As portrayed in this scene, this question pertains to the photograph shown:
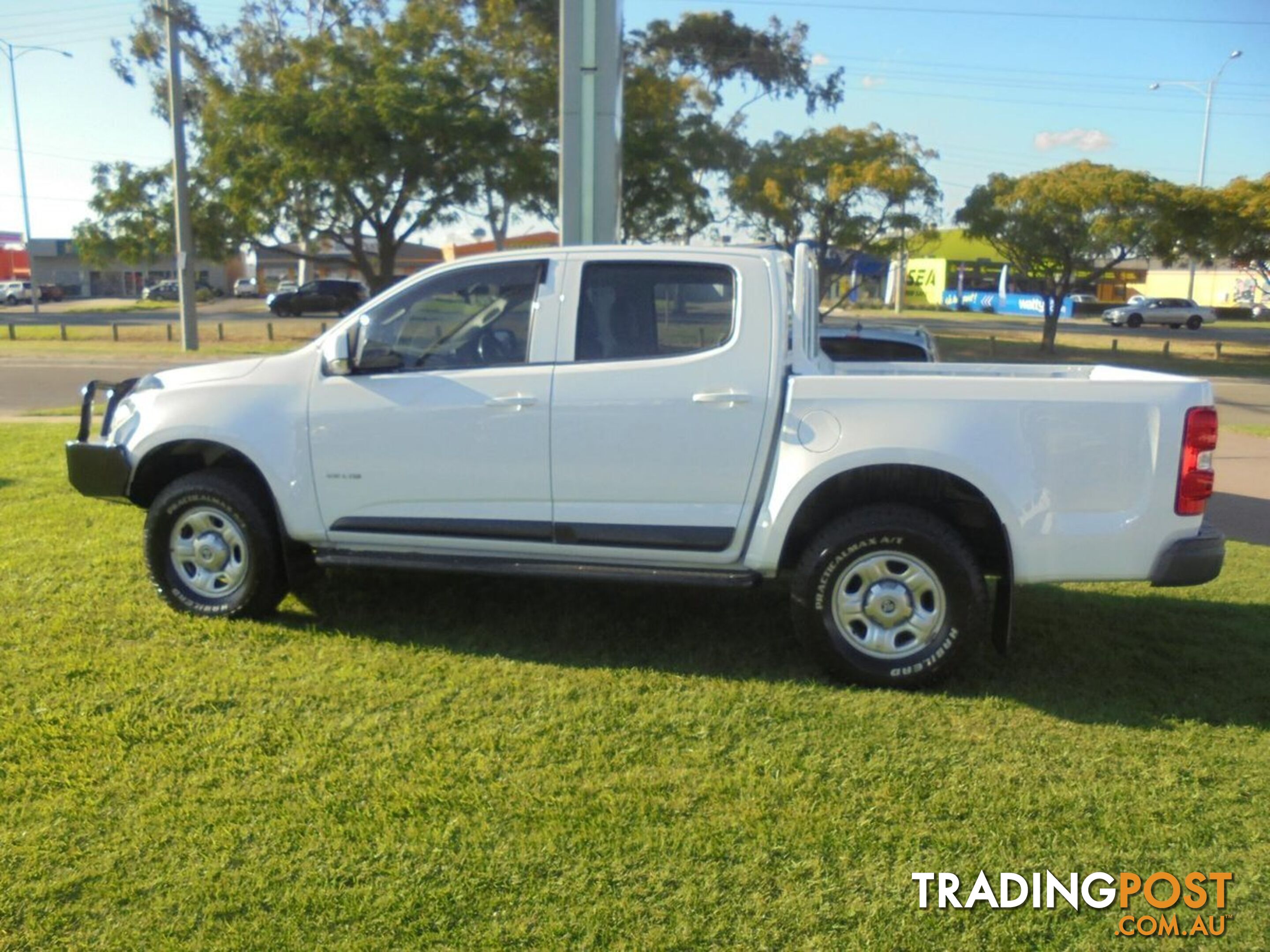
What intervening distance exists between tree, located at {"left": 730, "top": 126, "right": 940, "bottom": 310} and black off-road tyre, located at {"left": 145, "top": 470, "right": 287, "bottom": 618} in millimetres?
22268

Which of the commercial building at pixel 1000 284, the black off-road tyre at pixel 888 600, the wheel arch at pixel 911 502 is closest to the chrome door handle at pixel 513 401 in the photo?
the wheel arch at pixel 911 502

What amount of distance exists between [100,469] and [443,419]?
1.97 meters

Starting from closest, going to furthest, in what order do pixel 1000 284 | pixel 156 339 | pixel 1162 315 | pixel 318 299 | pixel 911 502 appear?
1. pixel 911 502
2. pixel 156 339
3. pixel 318 299
4. pixel 1162 315
5. pixel 1000 284

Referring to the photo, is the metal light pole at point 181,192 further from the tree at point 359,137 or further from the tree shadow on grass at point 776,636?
the tree shadow on grass at point 776,636

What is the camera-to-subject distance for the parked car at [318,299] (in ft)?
158

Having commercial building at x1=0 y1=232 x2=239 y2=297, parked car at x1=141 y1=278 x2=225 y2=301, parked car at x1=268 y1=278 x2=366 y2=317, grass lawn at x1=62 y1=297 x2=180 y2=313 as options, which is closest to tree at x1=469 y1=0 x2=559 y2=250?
parked car at x1=268 y1=278 x2=366 y2=317

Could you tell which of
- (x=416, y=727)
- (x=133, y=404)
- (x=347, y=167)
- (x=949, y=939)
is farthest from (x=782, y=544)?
(x=347, y=167)

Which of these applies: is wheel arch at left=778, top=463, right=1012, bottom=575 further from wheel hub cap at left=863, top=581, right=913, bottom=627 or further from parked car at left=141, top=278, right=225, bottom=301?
parked car at left=141, top=278, right=225, bottom=301

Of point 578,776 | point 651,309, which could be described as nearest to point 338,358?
point 651,309

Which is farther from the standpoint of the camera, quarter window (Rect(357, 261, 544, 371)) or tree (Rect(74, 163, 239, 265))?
tree (Rect(74, 163, 239, 265))

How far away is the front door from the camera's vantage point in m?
5.34

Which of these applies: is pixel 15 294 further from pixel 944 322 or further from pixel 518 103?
pixel 944 322

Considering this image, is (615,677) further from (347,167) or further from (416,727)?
(347,167)

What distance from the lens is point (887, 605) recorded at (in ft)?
Result: 16.5
